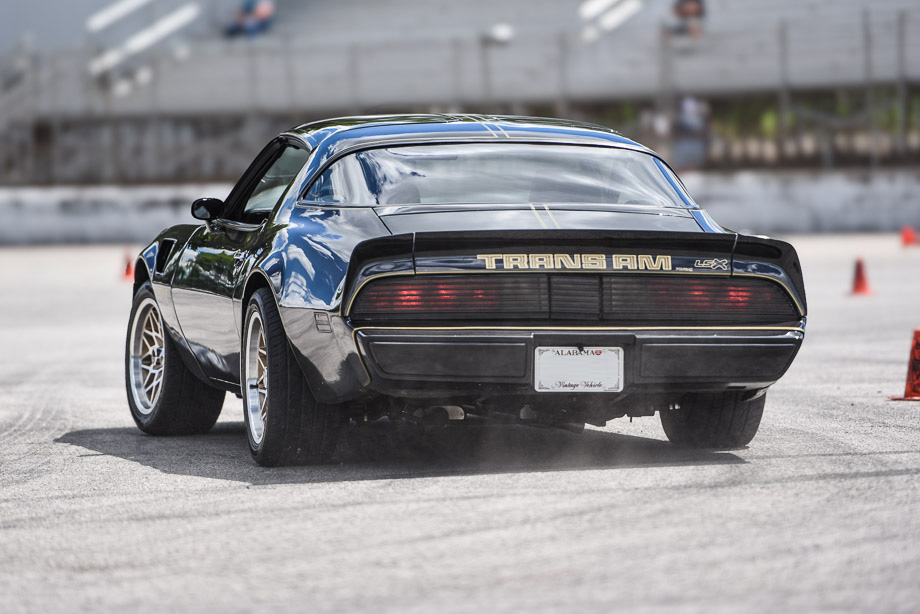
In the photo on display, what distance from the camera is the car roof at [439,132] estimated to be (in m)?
7.00

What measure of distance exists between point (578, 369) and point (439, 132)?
1572mm

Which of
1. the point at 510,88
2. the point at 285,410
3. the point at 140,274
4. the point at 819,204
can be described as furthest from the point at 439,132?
the point at 510,88

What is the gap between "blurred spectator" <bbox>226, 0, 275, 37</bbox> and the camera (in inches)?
1658

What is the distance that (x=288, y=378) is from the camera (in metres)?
6.26

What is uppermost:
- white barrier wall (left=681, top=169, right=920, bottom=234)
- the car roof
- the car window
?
the car roof

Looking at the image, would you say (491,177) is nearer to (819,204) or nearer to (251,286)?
(251,286)

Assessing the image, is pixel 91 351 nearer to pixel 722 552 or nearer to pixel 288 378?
pixel 288 378

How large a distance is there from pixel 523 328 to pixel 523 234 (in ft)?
1.15

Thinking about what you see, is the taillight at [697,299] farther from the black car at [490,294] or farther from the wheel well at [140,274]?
the wheel well at [140,274]

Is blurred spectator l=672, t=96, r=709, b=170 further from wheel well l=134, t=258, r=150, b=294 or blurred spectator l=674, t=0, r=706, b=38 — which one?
wheel well l=134, t=258, r=150, b=294

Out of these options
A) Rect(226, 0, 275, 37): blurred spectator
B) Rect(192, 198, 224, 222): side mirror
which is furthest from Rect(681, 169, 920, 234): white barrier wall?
Rect(192, 198, 224, 222): side mirror

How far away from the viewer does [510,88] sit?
3178 centimetres

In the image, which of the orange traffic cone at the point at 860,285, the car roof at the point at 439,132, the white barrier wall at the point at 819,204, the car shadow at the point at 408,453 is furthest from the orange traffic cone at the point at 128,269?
the car roof at the point at 439,132

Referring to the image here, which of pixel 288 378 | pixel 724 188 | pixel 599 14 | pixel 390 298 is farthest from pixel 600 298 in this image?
pixel 599 14
